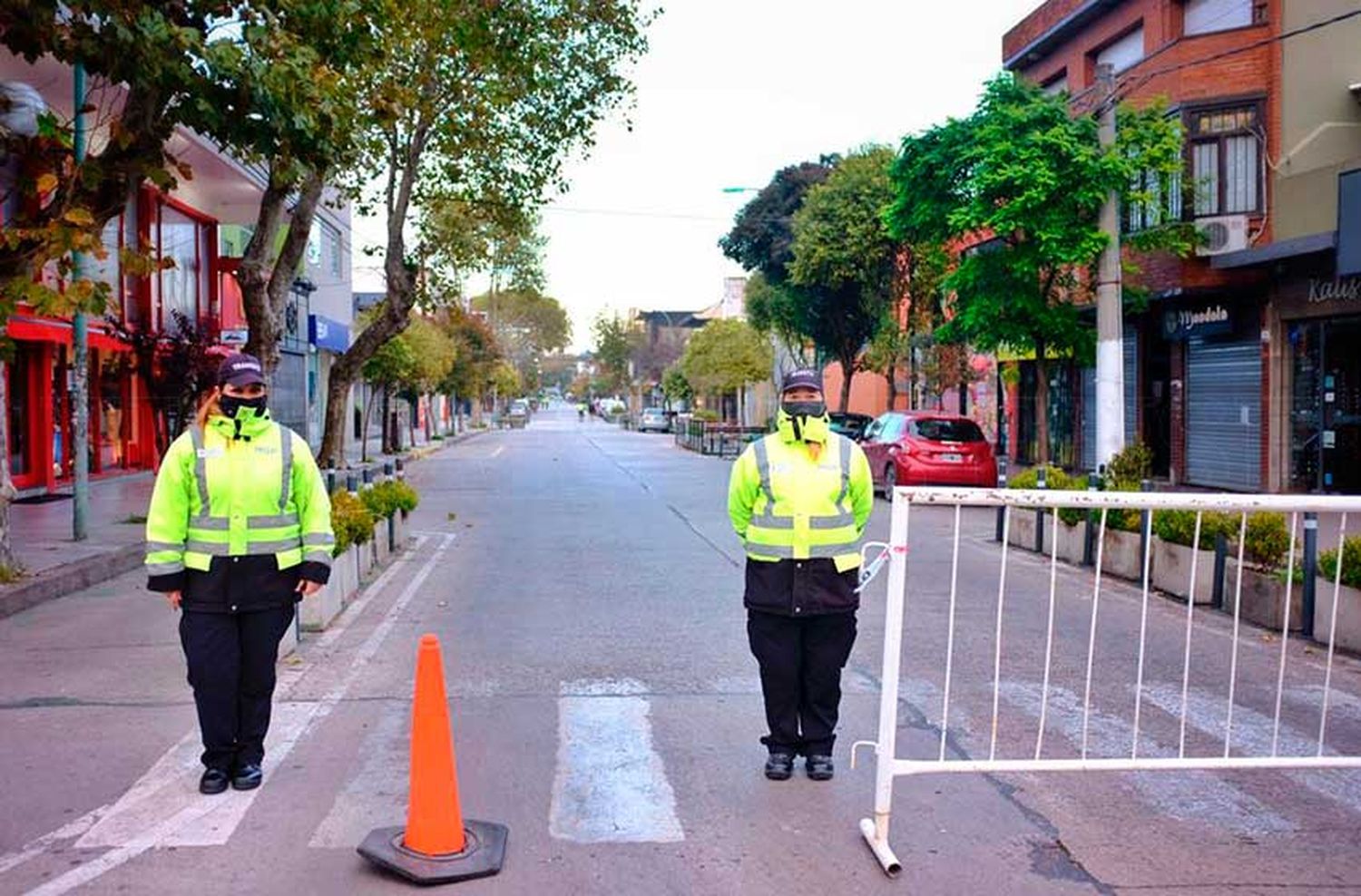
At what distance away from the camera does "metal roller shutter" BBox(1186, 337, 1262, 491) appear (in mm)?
21422

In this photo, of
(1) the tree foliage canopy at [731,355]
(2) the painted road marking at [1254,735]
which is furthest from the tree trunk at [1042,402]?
(1) the tree foliage canopy at [731,355]

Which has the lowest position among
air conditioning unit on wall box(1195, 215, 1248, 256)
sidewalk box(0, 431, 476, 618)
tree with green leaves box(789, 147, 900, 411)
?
sidewalk box(0, 431, 476, 618)

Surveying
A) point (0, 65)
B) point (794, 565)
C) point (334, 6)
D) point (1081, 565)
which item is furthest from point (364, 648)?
point (0, 65)

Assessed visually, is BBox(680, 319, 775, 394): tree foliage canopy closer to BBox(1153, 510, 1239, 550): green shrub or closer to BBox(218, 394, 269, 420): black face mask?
BBox(1153, 510, 1239, 550): green shrub

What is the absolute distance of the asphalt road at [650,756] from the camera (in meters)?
4.70

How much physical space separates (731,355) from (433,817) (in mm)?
45768

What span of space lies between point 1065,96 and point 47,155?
14574 mm

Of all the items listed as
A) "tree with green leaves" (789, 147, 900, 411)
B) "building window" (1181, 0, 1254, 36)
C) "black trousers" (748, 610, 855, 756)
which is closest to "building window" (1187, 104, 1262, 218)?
"building window" (1181, 0, 1254, 36)

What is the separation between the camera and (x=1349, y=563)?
8.95 meters

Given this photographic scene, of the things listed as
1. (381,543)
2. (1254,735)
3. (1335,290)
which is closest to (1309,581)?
(1254,735)

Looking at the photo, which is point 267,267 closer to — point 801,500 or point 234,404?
point 234,404

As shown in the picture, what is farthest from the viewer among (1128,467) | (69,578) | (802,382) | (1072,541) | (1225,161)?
(1225,161)

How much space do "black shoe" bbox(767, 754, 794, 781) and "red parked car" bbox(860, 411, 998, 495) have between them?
15095mm

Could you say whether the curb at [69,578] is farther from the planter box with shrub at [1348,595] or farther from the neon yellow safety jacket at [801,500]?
the planter box with shrub at [1348,595]
